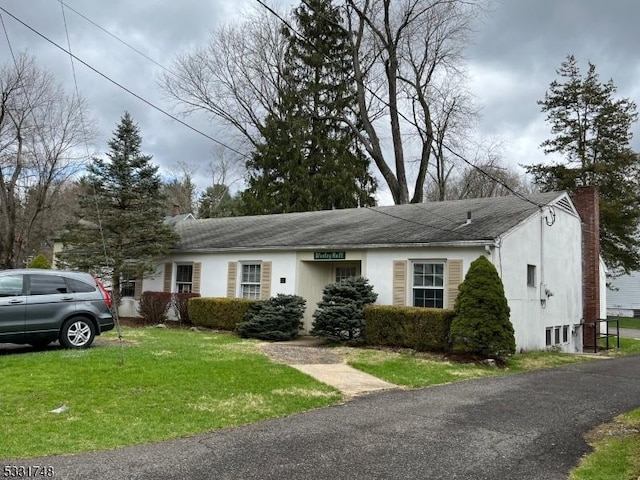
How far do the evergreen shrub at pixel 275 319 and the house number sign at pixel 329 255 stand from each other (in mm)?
1368

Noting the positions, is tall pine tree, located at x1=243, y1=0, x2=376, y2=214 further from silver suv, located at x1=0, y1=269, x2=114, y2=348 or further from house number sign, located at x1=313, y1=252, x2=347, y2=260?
silver suv, located at x1=0, y1=269, x2=114, y2=348

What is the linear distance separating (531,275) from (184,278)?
1221 cm

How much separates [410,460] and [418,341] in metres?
7.99

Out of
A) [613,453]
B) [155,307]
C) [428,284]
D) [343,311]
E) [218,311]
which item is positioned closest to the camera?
[613,453]

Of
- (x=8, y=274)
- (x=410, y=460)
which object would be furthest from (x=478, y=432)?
(x=8, y=274)

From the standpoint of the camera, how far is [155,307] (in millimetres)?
18953

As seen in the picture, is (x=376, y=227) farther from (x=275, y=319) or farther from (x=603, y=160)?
(x=603, y=160)

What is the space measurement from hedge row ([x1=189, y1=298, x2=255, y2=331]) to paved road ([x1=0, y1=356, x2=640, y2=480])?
8.98 meters

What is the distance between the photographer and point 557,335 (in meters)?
16.8

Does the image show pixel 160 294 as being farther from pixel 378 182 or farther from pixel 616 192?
pixel 616 192

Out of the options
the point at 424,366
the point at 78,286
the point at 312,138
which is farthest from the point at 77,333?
the point at 312,138

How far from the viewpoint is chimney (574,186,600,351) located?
18.8 metres

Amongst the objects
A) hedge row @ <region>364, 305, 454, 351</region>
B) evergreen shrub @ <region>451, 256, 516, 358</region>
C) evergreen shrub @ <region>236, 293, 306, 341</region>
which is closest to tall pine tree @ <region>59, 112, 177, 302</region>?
evergreen shrub @ <region>236, 293, 306, 341</region>

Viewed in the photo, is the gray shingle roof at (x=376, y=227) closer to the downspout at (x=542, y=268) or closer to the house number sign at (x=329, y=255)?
the house number sign at (x=329, y=255)
